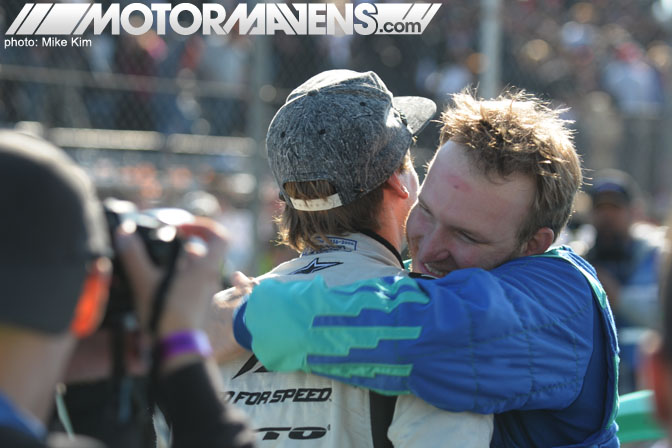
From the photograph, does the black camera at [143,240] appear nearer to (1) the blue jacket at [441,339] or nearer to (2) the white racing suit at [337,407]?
(1) the blue jacket at [441,339]

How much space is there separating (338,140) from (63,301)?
3.43 ft

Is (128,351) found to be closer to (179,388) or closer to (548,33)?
(179,388)

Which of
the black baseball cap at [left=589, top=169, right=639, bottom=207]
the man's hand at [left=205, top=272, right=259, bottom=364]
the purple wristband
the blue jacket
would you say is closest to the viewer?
the purple wristband

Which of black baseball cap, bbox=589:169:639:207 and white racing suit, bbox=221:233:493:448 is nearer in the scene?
white racing suit, bbox=221:233:493:448

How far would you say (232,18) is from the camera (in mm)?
5766

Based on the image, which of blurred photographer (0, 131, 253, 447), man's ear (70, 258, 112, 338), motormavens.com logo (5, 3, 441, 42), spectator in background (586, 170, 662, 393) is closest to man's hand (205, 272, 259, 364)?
blurred photographer (0, 131, 253, 447)

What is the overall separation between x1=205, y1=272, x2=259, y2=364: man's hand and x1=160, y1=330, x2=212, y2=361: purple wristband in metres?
0.58

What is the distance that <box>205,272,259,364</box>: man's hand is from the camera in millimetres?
1883

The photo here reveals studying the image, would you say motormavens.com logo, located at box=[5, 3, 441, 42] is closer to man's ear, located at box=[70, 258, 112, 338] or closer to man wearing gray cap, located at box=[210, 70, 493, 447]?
man wearing gray cap, located at box=[210, 70, 493, 447]

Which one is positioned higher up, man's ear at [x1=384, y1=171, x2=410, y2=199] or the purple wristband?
man's ear at [x1=384, y1=171, x2=410, y2=199]

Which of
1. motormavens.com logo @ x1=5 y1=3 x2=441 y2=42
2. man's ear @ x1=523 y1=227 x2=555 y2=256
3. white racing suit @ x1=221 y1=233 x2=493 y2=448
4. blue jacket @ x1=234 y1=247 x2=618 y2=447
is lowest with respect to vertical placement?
white racing suit @ x1=221 y1=233 x2=493 y2=448

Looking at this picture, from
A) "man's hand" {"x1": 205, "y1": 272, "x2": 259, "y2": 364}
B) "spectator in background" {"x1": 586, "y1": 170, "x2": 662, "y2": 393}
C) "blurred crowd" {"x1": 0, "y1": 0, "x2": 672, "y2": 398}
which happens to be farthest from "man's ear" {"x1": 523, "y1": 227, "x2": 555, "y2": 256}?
"spectator in background" {"x1": 586, "y1": 170, "x2": 662, "y2": 393}

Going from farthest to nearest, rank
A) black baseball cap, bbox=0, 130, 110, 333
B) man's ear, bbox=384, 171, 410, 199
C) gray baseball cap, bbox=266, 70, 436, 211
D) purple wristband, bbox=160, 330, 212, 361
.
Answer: man's ear, bbox=384, 171, 410, 199 → gray baseball cap, bbox=266, 70, 436, 211 → purple wristband, bbox=160, 330, 212, 361 → black baseball cap, bbox=0, 130, 110, 333

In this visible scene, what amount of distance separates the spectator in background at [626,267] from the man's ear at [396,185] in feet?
12.9
